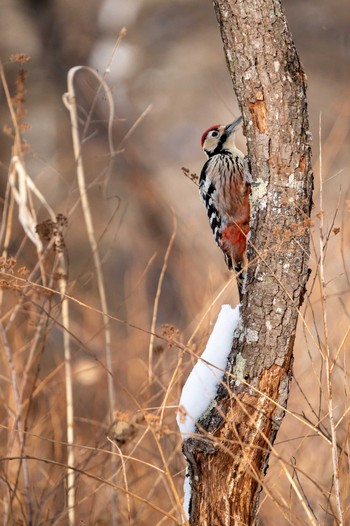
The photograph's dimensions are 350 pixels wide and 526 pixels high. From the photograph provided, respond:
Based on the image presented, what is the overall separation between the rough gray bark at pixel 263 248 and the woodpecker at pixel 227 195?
0.93 meters

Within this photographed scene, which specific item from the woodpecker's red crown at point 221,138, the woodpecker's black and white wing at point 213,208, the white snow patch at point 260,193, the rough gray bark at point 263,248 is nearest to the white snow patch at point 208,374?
the rough gray bark at point 263,248

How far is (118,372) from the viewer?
15.6 ft

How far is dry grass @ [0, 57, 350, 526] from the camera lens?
1.88 metres

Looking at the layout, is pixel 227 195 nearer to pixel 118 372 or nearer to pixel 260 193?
pixel 260 193

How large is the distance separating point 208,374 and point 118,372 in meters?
2.83

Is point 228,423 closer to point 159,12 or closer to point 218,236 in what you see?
point 218,236

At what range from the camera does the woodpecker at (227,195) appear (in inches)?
121

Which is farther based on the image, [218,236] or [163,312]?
[163,312]

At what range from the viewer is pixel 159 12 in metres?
9.14

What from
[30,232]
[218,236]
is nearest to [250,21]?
[30,232]

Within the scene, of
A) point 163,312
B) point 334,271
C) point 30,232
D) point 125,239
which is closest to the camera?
point 30,232

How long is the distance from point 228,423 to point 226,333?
0.28m

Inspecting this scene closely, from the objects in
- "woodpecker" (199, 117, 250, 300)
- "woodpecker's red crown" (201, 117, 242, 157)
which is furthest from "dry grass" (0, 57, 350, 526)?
"woodpecker's red crown" (201, 117, 242, 157)

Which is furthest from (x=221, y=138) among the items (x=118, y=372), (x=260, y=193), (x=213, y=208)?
(x=118, y=372)
